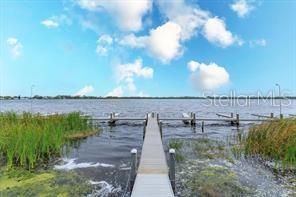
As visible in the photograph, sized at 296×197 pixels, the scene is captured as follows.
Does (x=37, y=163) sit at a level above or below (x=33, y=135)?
below

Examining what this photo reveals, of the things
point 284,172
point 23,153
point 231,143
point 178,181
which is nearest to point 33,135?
point 23,153

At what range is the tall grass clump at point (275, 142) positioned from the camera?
1130 centimetres

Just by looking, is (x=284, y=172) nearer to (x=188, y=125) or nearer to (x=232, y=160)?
(x=232, y=160)

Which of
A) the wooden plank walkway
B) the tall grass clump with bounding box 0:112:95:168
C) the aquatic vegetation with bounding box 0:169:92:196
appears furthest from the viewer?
the tall grass clump with bounding box 0:112:95:168

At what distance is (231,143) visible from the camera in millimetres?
17016

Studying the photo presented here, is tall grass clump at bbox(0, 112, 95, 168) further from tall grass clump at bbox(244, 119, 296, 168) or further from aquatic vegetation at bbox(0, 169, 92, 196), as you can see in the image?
tall grass clump at bbox(244, 119, 296, 168)

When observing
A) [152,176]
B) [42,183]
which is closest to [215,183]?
[152,176]

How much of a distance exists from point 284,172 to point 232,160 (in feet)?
7.70

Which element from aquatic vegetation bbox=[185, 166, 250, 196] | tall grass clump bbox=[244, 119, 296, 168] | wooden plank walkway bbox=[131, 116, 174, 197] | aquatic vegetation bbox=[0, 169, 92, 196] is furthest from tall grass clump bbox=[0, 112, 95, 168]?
tall grass clump bbox=[244, 119, 296, 168]

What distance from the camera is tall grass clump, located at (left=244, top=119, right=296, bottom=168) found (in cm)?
1130

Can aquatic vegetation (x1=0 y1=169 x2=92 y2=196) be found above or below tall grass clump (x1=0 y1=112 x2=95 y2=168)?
below

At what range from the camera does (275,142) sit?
12508 millimetres

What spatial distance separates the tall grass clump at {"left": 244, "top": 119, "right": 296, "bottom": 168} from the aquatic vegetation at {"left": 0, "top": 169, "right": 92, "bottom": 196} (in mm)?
6904

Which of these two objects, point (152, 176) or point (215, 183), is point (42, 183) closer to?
point (152, 176)
